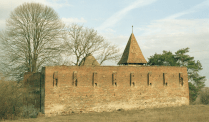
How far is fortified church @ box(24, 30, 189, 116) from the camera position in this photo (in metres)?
17.4

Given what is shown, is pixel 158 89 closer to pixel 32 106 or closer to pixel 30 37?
pixel 32 106

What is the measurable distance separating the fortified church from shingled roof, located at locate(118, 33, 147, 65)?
309 centimetres

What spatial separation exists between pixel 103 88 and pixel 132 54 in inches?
278

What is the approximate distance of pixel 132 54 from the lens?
24.5 meters

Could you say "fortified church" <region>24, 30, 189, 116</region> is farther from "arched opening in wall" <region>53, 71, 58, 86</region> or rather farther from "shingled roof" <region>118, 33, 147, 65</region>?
"shingled roof" <region>118, 33, 147, 65</region>

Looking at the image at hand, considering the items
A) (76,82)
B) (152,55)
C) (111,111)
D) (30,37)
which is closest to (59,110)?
(76,82)

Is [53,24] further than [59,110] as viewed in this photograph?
Yes

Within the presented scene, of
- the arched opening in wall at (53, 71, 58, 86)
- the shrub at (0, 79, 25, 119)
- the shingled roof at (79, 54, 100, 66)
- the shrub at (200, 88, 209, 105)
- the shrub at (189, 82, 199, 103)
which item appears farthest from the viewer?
the shrub at (200, 88, 209, 105)

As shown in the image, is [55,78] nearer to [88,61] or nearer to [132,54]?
[132,54]

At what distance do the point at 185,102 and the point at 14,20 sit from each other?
19350 millimetres

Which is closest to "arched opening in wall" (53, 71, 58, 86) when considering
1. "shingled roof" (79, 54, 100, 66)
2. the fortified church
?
the fortified church

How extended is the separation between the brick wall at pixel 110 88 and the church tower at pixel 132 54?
10.2ft

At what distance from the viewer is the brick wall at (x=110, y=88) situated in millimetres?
17438

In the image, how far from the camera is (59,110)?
17.3 m
